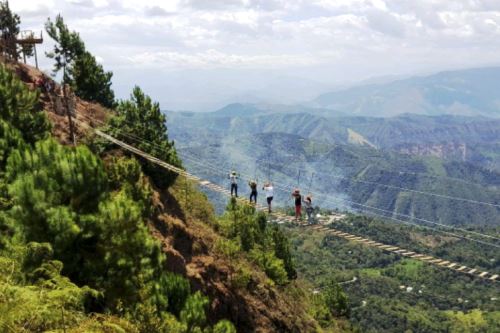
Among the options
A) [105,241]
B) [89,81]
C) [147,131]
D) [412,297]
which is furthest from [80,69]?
[412,297]

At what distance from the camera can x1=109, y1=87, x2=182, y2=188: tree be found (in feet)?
128

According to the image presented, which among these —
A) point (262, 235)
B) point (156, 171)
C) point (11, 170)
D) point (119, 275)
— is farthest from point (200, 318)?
Answer: point (262, 235)

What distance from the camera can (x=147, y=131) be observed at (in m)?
40.1

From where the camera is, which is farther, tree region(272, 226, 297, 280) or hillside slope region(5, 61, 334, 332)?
tree region(272, 226, 297, 280)

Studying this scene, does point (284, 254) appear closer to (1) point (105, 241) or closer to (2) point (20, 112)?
(2) point (20, 112)

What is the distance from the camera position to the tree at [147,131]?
39.0 m

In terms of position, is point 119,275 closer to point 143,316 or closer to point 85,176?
point 143,316

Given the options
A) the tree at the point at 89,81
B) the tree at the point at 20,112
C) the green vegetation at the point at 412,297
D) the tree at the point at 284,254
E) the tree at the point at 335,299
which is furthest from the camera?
the green vegetation at the point at 412,297

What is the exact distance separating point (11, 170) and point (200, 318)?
11.0 metres

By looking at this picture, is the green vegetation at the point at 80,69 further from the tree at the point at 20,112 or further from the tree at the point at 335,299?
the tree at the point at 335,299

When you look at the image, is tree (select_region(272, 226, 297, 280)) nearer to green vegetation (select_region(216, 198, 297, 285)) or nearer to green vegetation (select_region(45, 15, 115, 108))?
green vegetation (select_region(216, 198, 297, 285))

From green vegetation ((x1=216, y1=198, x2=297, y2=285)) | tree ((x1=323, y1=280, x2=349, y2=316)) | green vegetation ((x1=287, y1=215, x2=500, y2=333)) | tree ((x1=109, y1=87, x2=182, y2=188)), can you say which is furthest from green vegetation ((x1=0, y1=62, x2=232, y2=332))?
green vegetation ((x1=287, y1=215, x2=500, y2=333))

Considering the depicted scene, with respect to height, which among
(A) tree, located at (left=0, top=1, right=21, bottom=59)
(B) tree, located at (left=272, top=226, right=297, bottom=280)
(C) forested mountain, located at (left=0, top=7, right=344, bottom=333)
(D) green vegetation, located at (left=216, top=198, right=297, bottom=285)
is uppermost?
(A) tree, located at (left=0, top=1, right=21, bottom=59)

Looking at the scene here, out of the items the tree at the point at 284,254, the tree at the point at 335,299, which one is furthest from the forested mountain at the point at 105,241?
the tree at the point at 335,299
